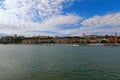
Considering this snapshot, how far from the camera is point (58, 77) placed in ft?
88.0

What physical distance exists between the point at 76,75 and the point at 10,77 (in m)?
8.01

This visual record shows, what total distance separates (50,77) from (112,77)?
288 inches

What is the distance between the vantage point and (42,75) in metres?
28.2

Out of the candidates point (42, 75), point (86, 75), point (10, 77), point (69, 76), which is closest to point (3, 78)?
point (10, 77)

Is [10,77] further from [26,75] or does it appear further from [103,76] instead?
[103,76]

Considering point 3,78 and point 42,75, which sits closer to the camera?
point 3,78

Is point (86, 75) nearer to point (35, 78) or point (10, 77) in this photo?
point (35, 78)

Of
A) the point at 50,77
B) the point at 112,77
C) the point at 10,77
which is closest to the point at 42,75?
the point at 50,77

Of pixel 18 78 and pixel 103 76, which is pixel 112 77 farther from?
pixel 18 78

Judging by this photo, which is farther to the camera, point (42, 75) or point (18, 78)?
point (42, 75)

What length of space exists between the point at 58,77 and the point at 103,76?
5473mm

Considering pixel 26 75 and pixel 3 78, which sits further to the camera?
pixel 26 75

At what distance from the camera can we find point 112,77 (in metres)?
26.7

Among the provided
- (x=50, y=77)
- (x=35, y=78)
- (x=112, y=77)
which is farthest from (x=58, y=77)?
(x=112, y=77)
